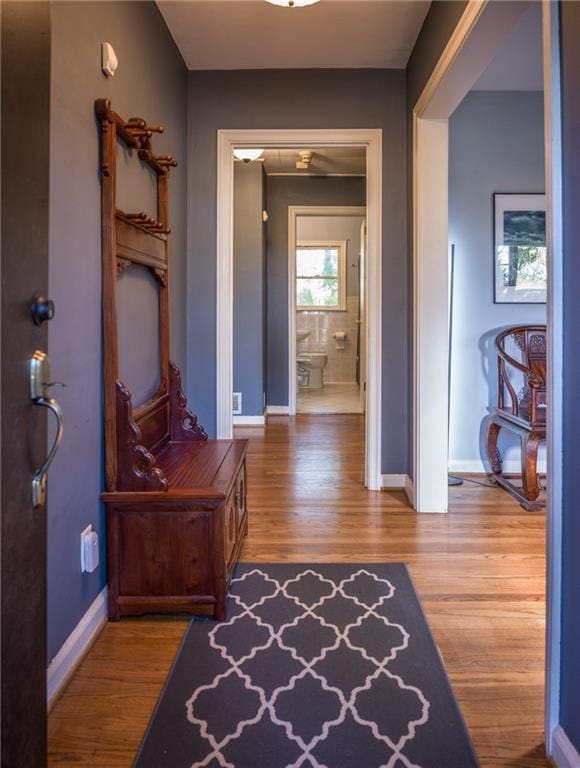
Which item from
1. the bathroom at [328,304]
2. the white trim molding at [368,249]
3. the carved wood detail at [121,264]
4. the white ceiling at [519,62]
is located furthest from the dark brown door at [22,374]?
the bathroom at [328,304]

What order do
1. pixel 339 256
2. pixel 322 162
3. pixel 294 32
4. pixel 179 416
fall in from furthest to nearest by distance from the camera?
1. pixel 339 256
2. pixel 322 162
3. pixel 294 32
4. pixel 179 416

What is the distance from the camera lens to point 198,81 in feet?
11.8

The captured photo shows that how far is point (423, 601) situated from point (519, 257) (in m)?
2.74

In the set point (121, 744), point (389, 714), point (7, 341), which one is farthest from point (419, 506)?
point (7, 341)

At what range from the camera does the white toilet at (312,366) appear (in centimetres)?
878

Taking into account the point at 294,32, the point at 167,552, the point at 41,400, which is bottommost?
the point at 167,552

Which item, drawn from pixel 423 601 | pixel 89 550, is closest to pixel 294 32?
pixel 89 550

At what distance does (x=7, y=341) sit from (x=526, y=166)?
3.94 m

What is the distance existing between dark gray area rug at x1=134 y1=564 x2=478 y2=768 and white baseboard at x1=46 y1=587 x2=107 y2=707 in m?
0.30

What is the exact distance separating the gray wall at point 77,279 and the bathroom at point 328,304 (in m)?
6.59

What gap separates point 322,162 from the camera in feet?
19.4

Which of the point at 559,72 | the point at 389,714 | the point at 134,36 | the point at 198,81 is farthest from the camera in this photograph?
the point at 198,81

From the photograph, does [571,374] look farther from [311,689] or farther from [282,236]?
[282,236]

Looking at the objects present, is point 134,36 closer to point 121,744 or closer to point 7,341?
point 7,341
